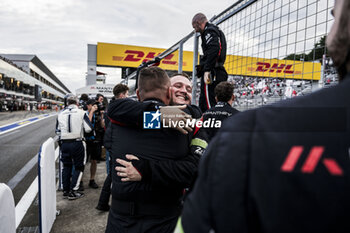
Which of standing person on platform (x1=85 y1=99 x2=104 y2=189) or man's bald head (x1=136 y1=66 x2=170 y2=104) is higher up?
man's bald head (x1=136 y1=66 x2=170 y2=104)

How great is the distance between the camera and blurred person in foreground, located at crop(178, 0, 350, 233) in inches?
17.2

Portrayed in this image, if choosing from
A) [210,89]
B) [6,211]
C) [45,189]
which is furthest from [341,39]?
[45,189]

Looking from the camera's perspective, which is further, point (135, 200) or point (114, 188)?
point (114, 188)

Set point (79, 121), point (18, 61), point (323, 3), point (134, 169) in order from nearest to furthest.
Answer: point (134, 169) → point (323, 3) → point (79, 121) → point (18, 61)

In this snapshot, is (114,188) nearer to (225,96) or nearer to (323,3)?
(225,96)

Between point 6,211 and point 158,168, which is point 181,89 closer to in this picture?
point 158,168

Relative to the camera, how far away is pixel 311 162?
1.48ft

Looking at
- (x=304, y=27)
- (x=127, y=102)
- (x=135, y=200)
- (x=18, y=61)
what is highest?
(x=18, y=61)

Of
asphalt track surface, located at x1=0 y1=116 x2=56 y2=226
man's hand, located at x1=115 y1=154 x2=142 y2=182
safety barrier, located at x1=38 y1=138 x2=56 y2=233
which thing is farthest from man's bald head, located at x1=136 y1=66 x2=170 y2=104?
asphalt track surface, located at x1=0 y1=116 x2=56 y2=226

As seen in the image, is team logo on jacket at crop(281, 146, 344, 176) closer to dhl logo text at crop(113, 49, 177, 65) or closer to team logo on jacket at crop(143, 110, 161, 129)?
team logo on jacket at crop(143, 110, 161, 129)

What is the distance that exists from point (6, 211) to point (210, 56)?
2.49 m

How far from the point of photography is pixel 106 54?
1875 centimetres

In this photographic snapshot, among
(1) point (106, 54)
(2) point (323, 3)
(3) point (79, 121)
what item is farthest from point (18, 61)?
(2) point (323, 3)

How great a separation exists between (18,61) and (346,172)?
74.7 meters
